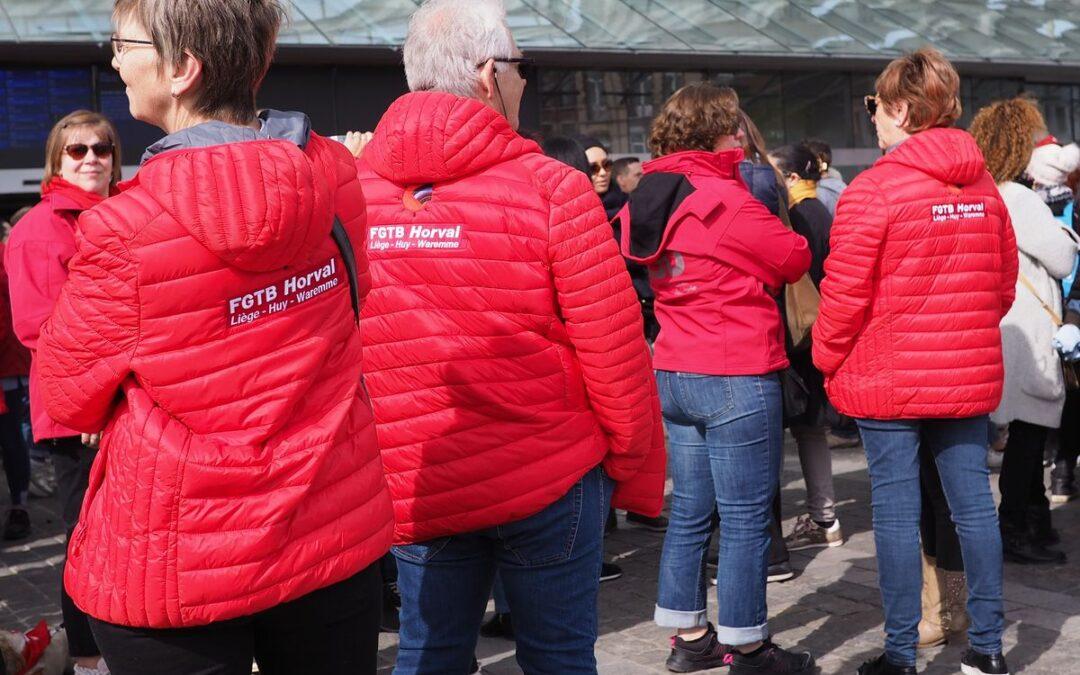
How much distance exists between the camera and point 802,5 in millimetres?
19766

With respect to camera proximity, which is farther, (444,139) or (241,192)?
(444,139)

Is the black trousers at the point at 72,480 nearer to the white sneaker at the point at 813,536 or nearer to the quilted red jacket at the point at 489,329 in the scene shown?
the quilted red jacket at the point at 489,329

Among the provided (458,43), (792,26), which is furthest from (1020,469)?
(792,26)

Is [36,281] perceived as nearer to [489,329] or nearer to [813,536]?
[489,329]

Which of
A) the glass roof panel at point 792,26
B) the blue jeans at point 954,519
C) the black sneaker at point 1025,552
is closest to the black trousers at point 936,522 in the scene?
the blue jeans at point 954,519

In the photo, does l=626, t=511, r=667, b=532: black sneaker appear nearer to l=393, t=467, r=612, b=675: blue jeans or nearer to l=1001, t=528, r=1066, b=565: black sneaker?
l=1001, t=528, r=1066, b=565: black sneaker

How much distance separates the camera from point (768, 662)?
4566 millimetres

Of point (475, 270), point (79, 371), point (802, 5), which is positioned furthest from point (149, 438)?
point (802, 5)

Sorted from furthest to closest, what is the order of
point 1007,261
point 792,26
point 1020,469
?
point 792,26
point 1020,469
point 1007,261

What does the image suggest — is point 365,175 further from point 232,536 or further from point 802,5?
point 802,5

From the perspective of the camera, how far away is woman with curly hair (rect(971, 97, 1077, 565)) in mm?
5801

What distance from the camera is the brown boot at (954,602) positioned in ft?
16.1

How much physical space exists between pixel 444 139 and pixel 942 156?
2.11 meters

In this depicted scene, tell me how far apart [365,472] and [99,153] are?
319cm
